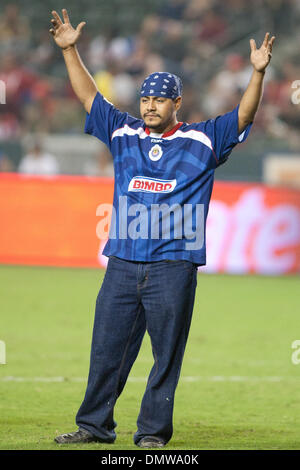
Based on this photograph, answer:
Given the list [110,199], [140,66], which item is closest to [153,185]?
[110,199]

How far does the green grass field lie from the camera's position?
6.08m

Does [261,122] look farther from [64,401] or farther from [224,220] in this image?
[64,401]

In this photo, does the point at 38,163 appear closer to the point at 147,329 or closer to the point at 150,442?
the point at 147,329

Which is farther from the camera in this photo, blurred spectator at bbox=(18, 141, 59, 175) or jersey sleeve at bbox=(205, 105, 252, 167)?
blurred spectator at bbox=(18, 141, 59, 175)

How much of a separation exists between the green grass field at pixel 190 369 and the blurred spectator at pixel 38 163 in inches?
130

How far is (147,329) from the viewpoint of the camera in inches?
219

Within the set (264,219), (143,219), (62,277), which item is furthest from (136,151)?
(264,219)

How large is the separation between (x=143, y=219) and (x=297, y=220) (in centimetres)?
1083

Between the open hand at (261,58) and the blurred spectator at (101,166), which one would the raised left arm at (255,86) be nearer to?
the open hand at (261,58)

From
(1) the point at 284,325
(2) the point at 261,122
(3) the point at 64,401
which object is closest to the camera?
(3) the point at 64,401

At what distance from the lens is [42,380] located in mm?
7859

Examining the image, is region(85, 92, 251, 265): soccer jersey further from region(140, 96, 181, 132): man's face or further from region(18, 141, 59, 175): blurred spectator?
region(18, 141, 59, 175): blurred spectator

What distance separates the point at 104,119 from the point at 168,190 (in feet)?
2.20

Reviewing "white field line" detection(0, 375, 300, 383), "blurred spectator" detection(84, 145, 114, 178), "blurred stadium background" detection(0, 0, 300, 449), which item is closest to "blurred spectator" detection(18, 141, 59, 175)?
"blurred stadium background" detection(0, 0, 300, 449)
